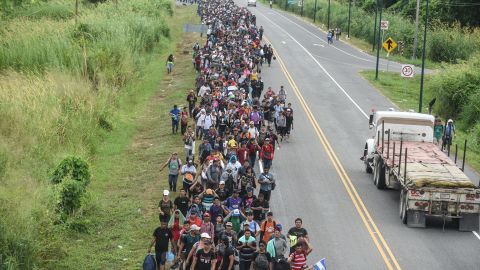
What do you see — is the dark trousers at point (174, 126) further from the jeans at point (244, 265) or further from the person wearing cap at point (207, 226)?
the jeans at point (244, 265)

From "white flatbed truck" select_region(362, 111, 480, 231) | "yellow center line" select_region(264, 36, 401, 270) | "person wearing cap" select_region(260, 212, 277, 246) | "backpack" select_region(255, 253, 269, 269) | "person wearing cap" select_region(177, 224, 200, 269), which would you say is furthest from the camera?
"white flatbed truck" select_region(362, 111, 480, 231)

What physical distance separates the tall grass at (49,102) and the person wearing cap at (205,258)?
5.02 m

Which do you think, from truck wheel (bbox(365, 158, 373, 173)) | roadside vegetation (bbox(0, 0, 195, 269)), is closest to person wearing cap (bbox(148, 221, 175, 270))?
roadside vegetation (bbox(0, 0, 195, 269))

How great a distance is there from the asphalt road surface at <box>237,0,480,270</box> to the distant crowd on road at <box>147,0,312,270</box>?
3.62ft

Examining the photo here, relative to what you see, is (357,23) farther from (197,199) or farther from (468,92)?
(197,199)

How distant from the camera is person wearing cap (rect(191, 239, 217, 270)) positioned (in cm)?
1625

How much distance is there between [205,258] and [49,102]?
57.3ft

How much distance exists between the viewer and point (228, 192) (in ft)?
71.1

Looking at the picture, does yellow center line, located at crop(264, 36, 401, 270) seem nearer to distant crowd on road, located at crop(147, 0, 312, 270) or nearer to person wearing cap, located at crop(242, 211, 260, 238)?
distant crowd on road, located at crop(147, 0, 312, 270)

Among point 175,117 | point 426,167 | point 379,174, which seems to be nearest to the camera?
point 426,167

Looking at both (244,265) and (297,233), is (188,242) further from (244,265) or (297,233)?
(297,233)

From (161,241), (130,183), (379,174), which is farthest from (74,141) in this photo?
(161,241)

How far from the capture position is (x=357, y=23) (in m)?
84.8

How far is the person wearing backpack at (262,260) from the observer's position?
1598cm
